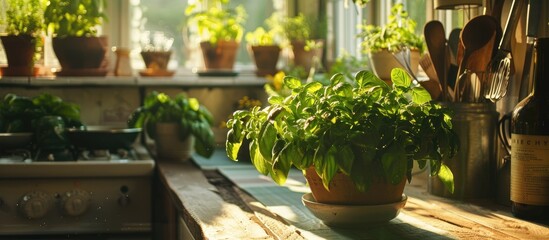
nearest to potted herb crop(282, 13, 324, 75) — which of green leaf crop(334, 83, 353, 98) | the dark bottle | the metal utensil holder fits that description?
the metal utensil holder

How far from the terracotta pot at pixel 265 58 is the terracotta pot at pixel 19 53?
2.71ft

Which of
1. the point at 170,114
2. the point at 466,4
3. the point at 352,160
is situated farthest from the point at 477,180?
the point at 170,114

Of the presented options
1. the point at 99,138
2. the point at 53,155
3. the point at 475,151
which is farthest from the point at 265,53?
the point at 475,151

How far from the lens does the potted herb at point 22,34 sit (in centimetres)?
251

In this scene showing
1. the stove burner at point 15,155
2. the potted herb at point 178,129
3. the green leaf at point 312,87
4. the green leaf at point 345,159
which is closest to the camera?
the green leaf at point 345,159

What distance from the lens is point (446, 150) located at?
44.8 inches

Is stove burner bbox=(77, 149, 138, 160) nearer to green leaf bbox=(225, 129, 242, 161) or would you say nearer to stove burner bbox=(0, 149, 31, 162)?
stove burner bbox=(0, 149, 31, 162)

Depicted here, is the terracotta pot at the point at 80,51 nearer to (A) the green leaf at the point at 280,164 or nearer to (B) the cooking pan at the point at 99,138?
(B) the cooking pan at the point at 99,138

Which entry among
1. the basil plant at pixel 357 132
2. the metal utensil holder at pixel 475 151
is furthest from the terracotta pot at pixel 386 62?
the basil plant at pixel 357 132

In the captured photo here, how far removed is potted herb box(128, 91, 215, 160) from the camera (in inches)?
92.5

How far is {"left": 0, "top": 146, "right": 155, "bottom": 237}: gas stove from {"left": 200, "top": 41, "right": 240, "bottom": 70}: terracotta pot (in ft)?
2.71

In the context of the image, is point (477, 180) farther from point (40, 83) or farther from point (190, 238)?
point (40, 83)

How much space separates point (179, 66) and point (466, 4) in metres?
1.65

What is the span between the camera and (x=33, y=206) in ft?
6.67
